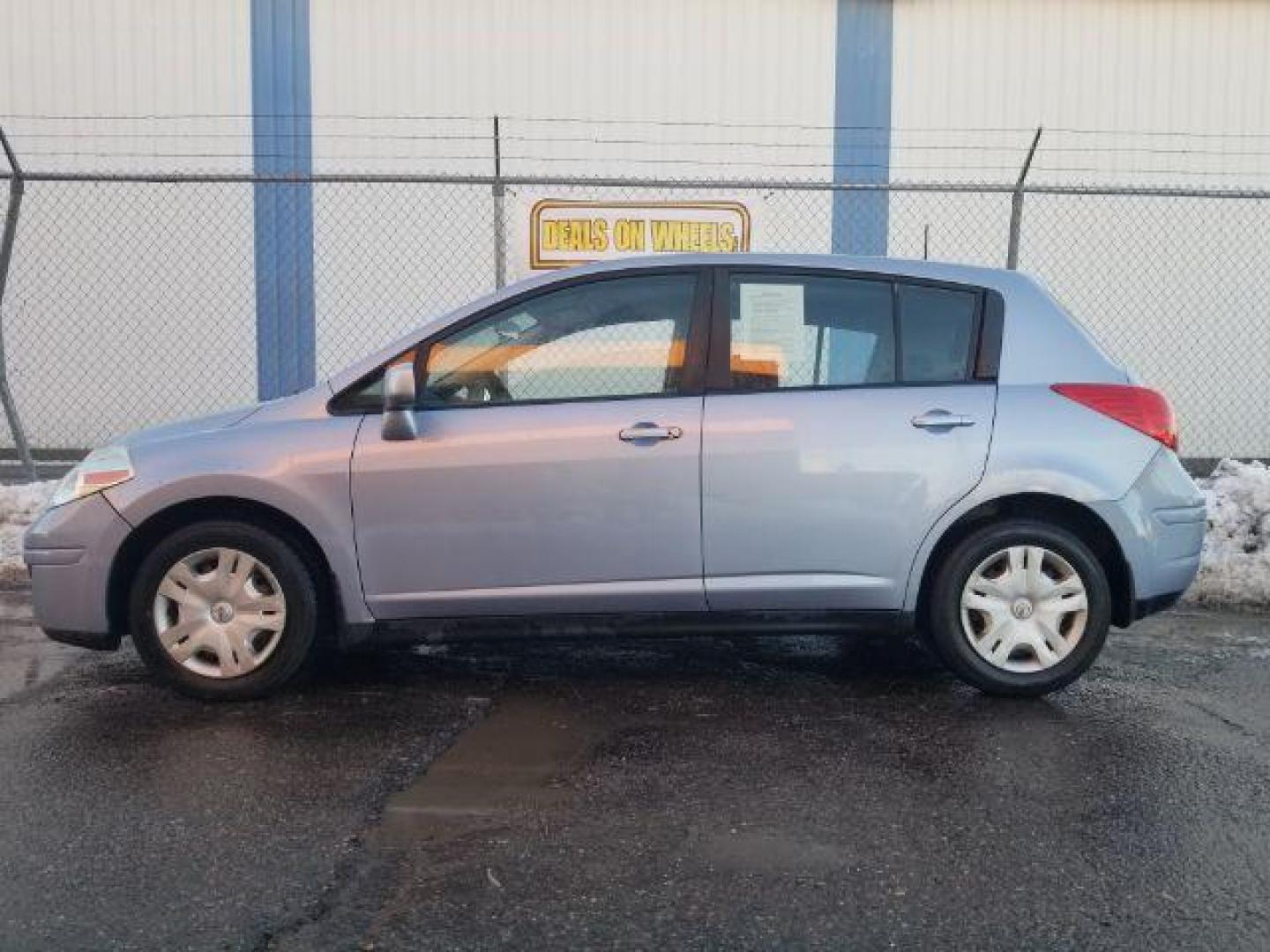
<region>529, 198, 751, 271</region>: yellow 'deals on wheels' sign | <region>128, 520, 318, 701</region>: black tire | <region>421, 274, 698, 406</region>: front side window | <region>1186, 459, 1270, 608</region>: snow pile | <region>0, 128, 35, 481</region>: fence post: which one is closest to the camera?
<region>128, 520, 318, 701</region>: black tire

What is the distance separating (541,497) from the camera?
4480 mm

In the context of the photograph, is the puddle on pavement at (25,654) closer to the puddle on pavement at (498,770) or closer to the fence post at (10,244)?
the fence post at (10,244)

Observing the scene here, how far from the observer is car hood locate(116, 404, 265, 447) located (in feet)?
15.2

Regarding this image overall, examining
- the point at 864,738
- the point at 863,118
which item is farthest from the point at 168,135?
the point at 864,738

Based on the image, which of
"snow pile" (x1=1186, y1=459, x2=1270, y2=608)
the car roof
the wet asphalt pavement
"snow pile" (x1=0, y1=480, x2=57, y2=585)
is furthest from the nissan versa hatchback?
"snow pile" (x1=0, y1=480, x2=57, y2=585)

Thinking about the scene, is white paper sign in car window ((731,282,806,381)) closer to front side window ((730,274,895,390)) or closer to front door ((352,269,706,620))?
front side window ((730,274,895,390))

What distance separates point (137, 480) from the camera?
177 inches

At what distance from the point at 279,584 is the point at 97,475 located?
82 centimetres

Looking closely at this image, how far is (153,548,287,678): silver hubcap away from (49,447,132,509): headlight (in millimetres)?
404

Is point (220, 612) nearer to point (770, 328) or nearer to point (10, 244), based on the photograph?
point (770, 328)

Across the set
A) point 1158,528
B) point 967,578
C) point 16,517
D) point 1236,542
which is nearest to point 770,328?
point 967,578

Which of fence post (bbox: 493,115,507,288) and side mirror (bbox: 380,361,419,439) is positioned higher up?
fence post (bbox: 493,115,507,288)

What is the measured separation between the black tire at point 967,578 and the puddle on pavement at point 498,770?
1371 mm

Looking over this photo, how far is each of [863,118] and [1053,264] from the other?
243 centimetres
